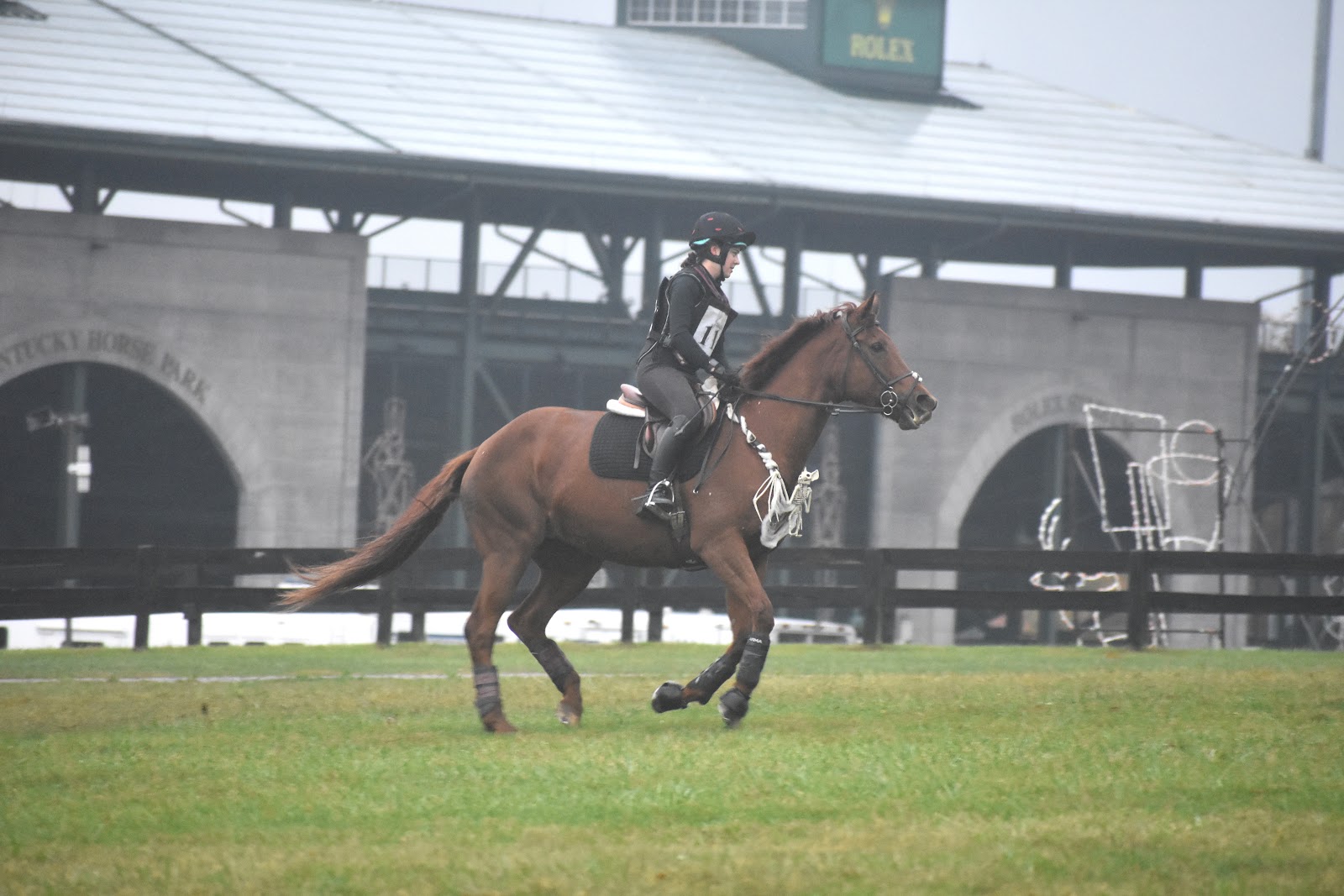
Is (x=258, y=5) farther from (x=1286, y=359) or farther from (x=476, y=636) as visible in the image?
(x=476, y=636)

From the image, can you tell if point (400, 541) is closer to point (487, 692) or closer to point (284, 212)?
point (487, 692)

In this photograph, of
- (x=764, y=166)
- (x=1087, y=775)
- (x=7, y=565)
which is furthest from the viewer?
(x=764, y=166)

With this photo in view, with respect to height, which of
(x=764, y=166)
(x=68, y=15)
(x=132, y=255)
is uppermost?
(x=68, y=15)

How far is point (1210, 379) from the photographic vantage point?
3597 cm

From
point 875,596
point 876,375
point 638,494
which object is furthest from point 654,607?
point 876,375

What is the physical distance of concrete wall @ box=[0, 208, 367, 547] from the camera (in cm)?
3058

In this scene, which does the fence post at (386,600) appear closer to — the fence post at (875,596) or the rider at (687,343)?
the fence post at (875,596)

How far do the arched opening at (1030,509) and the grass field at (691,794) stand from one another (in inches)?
952

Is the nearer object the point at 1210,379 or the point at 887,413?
the point at 887,413

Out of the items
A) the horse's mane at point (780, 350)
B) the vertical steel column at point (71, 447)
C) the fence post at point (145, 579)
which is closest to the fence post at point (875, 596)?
the fence post at point (145, 579)

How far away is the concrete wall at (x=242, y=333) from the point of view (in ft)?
100

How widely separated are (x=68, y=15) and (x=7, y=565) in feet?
71.0

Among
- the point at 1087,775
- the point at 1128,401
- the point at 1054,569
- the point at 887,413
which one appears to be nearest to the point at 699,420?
the point at 887,413

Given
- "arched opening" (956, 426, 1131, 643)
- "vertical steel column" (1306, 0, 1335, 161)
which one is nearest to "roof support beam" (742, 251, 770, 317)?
"arched opening" (956, 426, 1131, 643)
